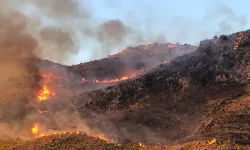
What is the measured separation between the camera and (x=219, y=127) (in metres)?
31.7

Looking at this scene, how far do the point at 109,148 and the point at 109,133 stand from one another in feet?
17.3

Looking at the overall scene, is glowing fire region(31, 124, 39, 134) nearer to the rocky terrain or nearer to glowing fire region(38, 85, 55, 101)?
the rocky terrain

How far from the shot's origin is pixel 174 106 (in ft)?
133

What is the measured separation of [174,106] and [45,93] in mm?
16209

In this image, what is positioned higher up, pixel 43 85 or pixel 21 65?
pixel 21 65

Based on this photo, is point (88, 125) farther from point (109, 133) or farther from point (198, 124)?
point (198, 124)

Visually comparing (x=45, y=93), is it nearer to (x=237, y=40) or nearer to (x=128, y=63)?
(x=128, y=63)

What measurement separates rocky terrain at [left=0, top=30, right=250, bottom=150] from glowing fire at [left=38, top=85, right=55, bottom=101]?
1.39 m

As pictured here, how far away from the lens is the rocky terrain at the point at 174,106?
1169 inches

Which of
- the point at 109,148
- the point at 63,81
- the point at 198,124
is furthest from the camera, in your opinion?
the point at 63,81

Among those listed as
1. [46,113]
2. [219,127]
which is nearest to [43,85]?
[46,113]

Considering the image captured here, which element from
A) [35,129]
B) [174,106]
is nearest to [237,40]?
[174,106]

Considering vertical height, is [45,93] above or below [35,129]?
above

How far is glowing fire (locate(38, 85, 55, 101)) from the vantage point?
45.0 meters
